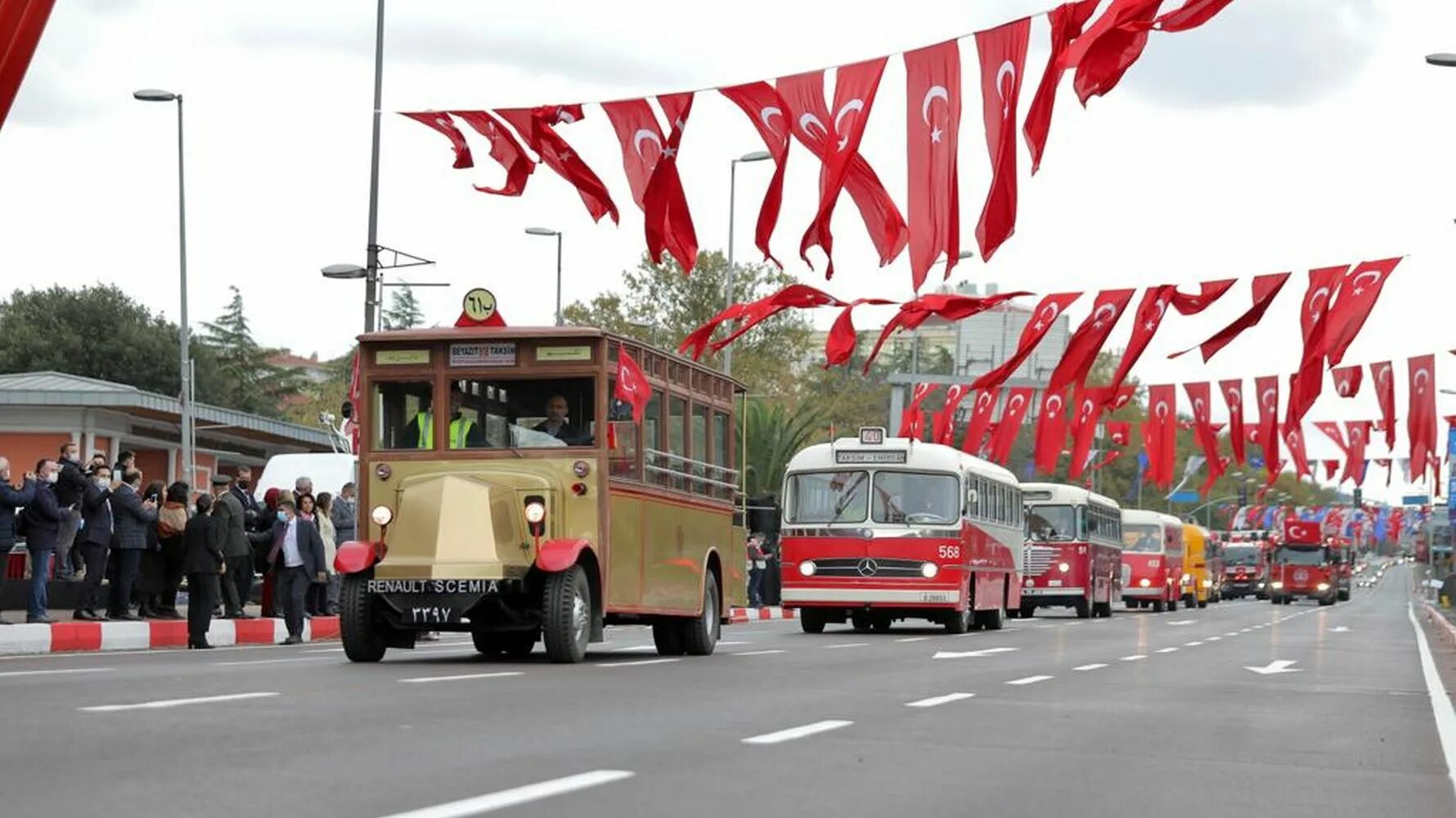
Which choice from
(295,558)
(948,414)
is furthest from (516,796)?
(948,414)

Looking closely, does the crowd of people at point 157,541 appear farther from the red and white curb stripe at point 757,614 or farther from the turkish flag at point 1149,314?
the red and white curb stripe at point 757,614

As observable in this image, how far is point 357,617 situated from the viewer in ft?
61.4

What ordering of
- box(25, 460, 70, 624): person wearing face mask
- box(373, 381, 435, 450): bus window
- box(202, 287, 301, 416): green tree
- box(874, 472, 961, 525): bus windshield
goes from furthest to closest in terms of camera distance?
box(202, 287, 301, 416): green tree < box(874, 472, 961, 525): bus windshield < box(25, 460, 70, 624): person wearing face mask < box(373, 381, 435, 450): bus window

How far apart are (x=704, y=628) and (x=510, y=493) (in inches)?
151

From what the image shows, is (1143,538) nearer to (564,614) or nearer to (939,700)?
(564,614)

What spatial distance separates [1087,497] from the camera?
170 ft

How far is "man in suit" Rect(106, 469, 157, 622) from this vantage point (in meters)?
24.6

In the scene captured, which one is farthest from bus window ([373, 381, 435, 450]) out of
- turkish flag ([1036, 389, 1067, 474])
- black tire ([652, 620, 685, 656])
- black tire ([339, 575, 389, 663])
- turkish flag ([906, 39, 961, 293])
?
turkish flag ([1036, 389, 1067, 474])

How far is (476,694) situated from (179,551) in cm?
1288

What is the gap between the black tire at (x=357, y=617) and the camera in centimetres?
1867

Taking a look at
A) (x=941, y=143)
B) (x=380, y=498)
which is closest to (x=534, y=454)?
(x=380, y=498)

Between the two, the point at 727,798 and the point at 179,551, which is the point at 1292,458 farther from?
the point at 727,798

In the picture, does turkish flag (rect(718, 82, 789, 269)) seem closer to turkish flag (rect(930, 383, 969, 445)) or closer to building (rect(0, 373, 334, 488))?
turkish flag (rect(930, 383, 969, 445))

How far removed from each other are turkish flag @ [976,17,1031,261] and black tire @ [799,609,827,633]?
14624 millimetres
